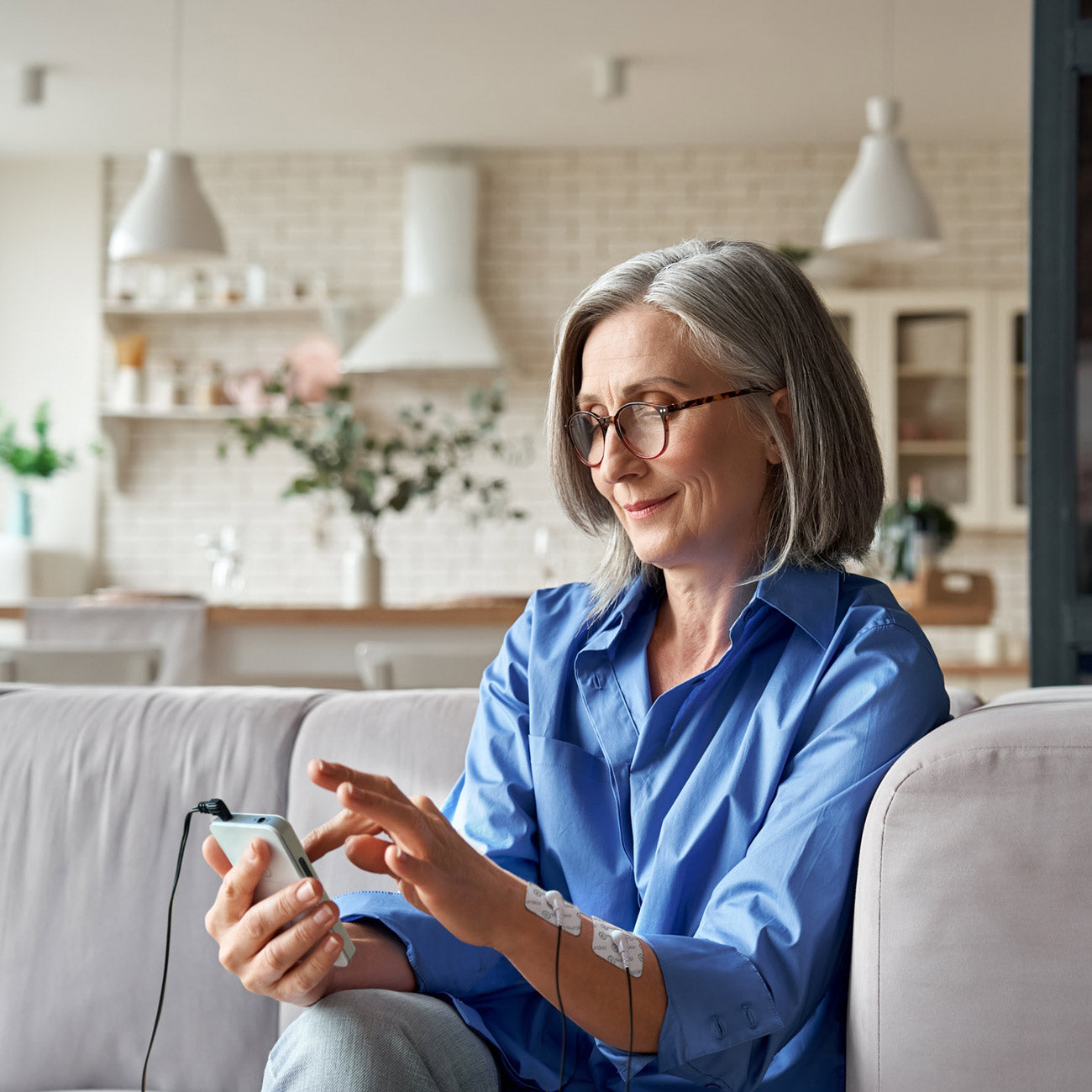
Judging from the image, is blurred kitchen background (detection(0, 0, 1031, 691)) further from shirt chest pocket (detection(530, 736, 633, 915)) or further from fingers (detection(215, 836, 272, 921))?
fingers (detection(215, 836, 272, 921))

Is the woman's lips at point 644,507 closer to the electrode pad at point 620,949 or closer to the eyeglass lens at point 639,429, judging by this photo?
the eyeglass lens at point 639,429

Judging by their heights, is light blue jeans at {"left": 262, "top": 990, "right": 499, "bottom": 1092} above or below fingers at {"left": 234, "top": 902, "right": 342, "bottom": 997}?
below

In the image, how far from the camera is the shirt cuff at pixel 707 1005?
1.08 meters

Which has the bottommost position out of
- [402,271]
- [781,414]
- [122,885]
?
[122,885]

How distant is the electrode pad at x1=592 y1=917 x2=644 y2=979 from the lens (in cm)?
107

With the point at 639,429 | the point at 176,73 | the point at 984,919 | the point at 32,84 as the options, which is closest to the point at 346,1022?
the point at 984,919

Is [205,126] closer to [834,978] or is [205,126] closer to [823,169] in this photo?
[823,169]

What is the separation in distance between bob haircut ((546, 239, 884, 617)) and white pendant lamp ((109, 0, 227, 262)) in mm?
3214

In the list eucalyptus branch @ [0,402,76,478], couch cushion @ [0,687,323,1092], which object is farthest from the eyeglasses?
eucalyptus branch @ [0,402,76,478]

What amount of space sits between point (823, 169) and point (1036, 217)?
4601mm

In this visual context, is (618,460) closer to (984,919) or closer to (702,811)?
(702,811)

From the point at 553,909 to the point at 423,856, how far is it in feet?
0.47

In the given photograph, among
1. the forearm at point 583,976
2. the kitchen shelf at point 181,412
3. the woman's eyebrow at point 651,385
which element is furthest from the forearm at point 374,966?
the kitchen shelf at point 181,412

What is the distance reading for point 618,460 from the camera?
4.50 ft
